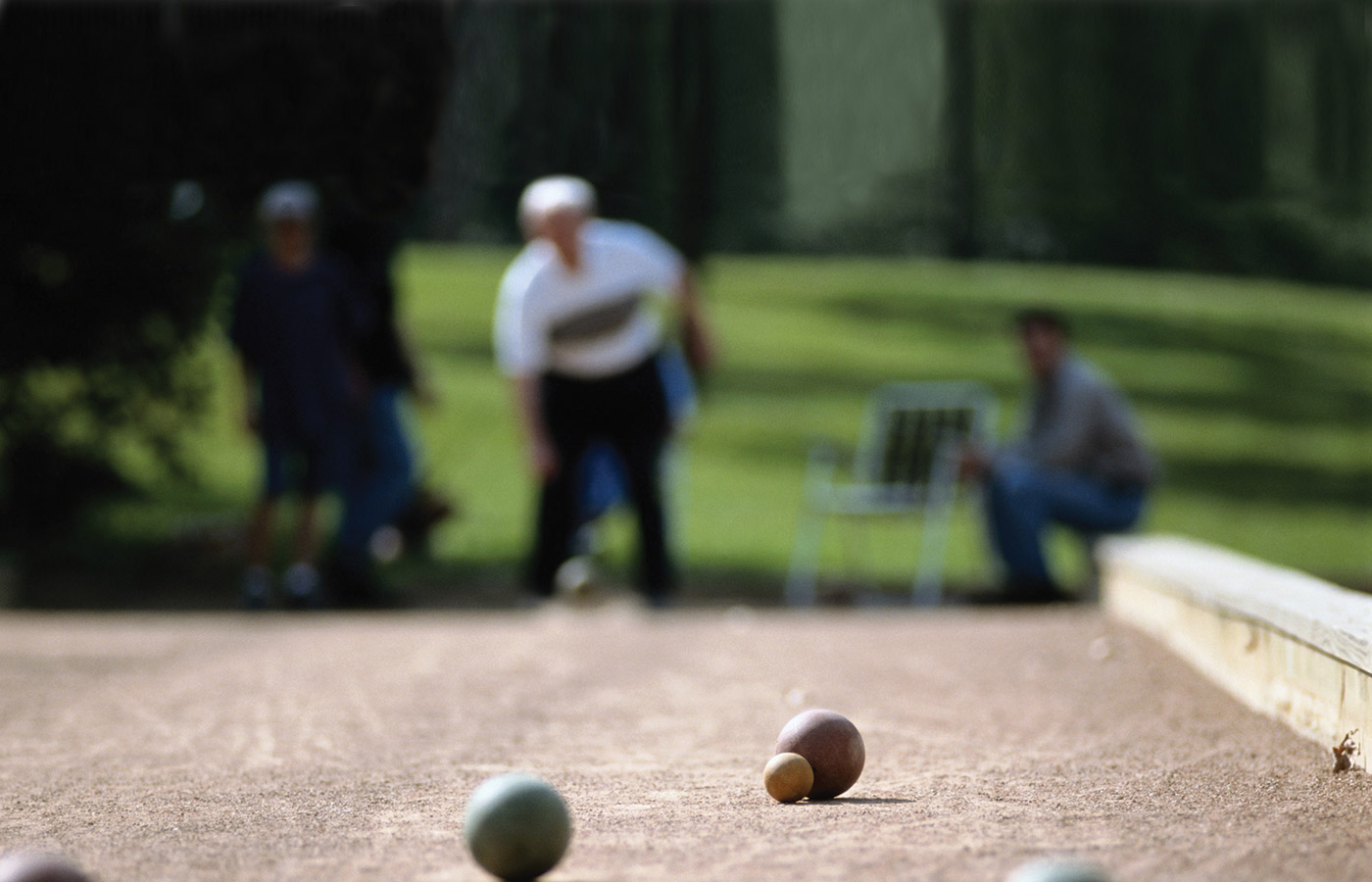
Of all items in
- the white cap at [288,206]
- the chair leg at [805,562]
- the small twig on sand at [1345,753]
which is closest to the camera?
the small twig on sand at [1345,753]

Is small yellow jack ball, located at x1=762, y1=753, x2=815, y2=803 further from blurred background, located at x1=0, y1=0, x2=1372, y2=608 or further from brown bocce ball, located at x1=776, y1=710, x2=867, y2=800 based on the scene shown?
blurred background, located at x1=0, y1=0, x2=1372, y2=608

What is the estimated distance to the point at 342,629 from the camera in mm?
7836

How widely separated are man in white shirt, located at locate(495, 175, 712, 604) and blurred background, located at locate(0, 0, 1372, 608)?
586 mm

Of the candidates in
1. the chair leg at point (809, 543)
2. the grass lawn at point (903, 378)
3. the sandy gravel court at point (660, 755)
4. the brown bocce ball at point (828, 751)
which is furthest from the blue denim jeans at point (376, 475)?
the brown bocce ball at point (828, 751)

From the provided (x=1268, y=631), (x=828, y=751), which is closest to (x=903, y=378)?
(x=1268, y=631)

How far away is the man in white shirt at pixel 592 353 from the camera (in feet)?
27.1

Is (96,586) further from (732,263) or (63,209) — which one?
(732,263)

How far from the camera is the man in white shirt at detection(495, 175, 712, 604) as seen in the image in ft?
27.1

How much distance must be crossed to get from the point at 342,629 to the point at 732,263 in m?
5.42

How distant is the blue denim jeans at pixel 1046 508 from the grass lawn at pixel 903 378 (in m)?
2.73

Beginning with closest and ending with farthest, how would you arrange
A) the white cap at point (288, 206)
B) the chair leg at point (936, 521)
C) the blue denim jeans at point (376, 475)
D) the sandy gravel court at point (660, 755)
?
the sandy gravel court at point (660, 755) < the white cap at point (288, 206) < the blue denim jeans at point (376, 475) < the chair leg at point (936, 521)

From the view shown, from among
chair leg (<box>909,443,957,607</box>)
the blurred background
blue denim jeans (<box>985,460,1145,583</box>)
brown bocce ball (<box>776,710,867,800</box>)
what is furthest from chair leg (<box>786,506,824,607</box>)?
brown bocce ball (<box>776,710,867,800</box>)

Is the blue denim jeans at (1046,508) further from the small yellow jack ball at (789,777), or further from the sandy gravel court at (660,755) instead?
the small yellow jack ball at (789,777)

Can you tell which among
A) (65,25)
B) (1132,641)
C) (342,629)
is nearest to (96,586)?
(342,629)
